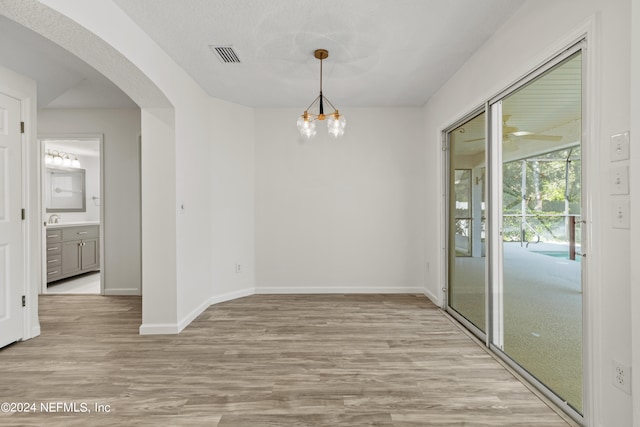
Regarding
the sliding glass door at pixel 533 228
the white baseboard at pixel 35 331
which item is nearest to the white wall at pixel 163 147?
the white baseboard at pixel 35 331

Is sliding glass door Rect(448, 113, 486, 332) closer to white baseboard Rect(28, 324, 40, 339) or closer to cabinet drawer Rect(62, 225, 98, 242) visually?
white baseboard Rect(28, 324, 40, 339)

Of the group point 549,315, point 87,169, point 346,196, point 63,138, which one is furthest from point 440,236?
point 87,169

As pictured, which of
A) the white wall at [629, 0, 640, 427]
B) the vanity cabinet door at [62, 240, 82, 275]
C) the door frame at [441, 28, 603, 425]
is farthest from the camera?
the vanity cabinet door at [62, 240, 82, 275]

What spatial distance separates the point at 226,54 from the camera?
307cm

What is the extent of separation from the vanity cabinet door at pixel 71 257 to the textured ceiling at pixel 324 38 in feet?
13.1

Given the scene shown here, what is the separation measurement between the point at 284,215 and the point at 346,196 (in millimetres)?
938

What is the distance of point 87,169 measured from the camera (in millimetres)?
7008

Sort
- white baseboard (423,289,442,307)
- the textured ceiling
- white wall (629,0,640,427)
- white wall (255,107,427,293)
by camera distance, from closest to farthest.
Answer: white wall (629,0,640,427) < the textured ceiling < white baseboard (423,289,442,307) < white wall (255,107,427,293)

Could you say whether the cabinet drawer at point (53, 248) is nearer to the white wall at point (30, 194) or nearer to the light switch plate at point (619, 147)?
the white wall at point (30, 194)

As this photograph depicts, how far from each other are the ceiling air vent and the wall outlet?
346cm

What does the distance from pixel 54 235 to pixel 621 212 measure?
22.6 ft

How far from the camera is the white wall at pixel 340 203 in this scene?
4676 mm

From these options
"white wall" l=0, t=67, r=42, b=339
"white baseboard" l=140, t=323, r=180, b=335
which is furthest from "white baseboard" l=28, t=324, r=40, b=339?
"white baseboard" l=140, t=323, r=180, b=335

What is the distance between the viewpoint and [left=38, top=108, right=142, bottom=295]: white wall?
4.71 metres
